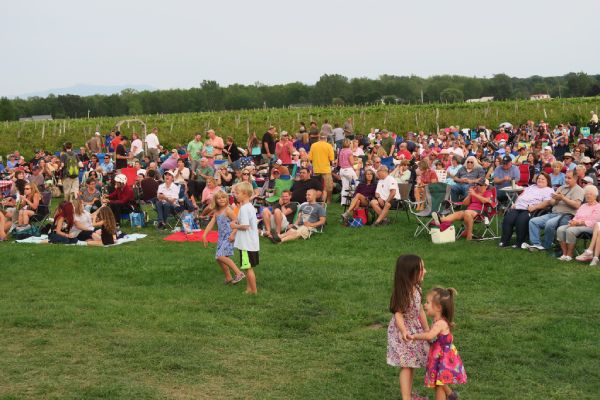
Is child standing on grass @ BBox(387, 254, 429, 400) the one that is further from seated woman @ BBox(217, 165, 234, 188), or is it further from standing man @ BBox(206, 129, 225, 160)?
standing man @ BBox(206, 129, 225, 160)

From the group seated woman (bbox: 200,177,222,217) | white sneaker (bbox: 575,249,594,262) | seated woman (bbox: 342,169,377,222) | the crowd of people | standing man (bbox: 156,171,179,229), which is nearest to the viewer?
white sneaker (bbox: 575,249,594,262)

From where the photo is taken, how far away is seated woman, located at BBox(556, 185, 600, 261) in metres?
11.1

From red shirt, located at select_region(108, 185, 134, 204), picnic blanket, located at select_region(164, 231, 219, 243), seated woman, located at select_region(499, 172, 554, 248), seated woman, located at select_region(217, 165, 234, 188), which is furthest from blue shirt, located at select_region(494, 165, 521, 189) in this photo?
red shirt, located at select_region(108, 185, 134, 204)

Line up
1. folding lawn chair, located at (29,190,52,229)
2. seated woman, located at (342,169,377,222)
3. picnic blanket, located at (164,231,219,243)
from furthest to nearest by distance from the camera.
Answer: folding lawn chair, located at (29,190,52,229)
seated woman, located at (342,169,377,222)
picnic blanket, located at (164,231,219,243)

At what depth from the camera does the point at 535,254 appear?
11609mm

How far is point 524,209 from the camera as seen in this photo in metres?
12.3

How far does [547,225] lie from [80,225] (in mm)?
7964

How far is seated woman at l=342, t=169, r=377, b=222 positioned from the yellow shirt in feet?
5.96

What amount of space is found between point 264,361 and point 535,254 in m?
5.58

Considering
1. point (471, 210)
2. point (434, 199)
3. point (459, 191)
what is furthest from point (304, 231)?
point (459, 191)

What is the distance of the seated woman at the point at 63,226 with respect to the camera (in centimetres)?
1430

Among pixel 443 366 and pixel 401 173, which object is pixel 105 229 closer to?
pixel 401 173

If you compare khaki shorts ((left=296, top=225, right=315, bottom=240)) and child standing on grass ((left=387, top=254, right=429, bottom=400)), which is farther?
khaki shorts ((left=296, top=225, right=315, bottom=240))

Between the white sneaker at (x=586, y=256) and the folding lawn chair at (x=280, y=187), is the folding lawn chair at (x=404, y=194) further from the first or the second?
the white sneaker at (x=586, y=256)
